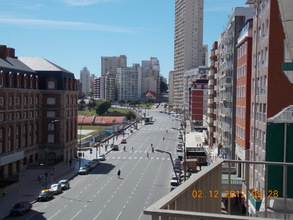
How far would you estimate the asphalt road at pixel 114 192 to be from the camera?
29.9 meters

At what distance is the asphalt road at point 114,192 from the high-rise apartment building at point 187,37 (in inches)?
4363

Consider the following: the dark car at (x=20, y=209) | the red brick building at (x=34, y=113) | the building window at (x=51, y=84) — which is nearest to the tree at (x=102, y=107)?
the red brick building at (x=34, y=113)

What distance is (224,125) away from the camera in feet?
154

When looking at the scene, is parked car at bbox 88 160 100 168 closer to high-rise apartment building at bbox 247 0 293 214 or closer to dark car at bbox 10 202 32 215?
dark car at bbox 10 202 32 215

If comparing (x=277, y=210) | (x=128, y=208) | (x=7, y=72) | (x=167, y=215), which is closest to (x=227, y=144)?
(x=128, y=208)

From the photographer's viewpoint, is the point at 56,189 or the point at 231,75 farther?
the point at 231,75

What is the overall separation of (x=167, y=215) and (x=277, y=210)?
13045mm

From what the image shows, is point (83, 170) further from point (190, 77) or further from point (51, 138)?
point (190, 77)

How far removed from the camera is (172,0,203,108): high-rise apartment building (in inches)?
6604

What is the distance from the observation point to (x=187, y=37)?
554ft

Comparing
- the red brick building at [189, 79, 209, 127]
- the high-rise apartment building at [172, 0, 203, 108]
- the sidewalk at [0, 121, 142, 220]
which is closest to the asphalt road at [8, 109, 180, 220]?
the sidewalk at [0, 121, 142, 220]

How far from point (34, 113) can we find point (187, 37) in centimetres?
12226
